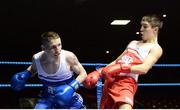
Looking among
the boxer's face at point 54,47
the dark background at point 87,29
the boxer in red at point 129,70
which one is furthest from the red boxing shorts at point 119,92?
the dark background at point 87,29

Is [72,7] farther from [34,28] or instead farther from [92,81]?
[92,81]

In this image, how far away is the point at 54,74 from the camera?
2.68 metres

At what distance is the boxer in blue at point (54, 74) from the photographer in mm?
2586

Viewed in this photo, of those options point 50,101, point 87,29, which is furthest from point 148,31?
point 87,29

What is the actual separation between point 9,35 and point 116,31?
7.57 feet

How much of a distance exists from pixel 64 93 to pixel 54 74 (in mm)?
231

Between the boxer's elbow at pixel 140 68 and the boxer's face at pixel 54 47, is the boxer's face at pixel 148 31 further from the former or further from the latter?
the boxer's face at pixel 54 47

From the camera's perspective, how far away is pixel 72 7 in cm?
695

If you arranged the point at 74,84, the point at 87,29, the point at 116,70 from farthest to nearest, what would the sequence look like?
the point at 87,29 < the point at 74,84 < the point at 116,70

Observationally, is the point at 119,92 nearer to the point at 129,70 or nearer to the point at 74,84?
the point at 129,70

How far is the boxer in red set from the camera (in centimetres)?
239

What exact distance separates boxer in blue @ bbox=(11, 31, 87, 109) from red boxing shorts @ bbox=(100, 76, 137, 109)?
0.22 metres

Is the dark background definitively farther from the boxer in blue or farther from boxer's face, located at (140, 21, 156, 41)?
boxer's face, located at (140, 21, 156, 41)

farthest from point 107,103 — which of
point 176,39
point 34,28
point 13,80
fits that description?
point 176,39
